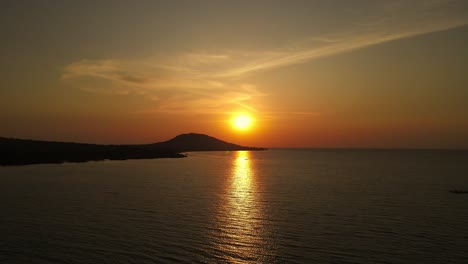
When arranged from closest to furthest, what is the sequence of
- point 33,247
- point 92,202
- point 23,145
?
point 33,247 → point 92,202 → point 23,145

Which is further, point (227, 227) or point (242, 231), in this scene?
point (227, 227)

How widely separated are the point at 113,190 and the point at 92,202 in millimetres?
12742

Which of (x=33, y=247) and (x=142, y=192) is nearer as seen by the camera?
(x=33, y=247)

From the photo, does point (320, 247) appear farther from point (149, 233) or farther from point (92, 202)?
point (92, 202)

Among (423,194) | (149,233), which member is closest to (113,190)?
(149,233)

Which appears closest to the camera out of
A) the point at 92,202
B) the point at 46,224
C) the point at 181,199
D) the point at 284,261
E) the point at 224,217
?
the point at 284,261

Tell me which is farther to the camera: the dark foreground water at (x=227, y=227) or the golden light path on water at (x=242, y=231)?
the golden light path on water at (x=242, y=231)

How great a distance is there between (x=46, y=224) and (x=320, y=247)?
24385 mm

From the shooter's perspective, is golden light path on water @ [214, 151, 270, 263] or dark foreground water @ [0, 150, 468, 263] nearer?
dark foreground water @ [0, 150, 468, 263]

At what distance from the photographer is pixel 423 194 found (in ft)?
189

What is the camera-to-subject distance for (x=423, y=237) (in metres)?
29.4

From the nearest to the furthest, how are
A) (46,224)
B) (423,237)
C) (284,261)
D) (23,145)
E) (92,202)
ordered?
(284,261), (423,237), (46,224), (92,202), (23,145)

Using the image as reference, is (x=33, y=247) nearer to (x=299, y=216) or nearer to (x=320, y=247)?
(x=320, y=247)

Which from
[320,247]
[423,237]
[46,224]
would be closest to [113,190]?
[46,224]
